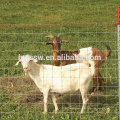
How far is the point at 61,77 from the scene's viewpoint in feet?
A: 21.5

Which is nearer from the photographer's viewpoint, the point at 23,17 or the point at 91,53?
the point at 91,53

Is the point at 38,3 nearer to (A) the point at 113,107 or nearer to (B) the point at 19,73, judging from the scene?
(B) the point at 19,73

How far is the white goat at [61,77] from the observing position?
650cm

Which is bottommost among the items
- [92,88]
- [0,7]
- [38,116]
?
[38,116]

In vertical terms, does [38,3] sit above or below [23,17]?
above

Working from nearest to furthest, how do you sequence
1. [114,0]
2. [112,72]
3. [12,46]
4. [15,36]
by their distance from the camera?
[112,72], [12,46], [15,36], [114,0]

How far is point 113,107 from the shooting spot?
6.75 metres

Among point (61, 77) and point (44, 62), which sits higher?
point (44, 62)

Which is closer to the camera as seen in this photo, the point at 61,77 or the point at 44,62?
the point at 61,77

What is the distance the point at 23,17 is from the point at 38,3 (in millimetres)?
4437

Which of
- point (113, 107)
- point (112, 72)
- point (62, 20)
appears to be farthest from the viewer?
point (62, 20)

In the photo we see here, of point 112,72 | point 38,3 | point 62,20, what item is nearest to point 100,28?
point 62,20

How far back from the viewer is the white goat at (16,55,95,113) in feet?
21.3

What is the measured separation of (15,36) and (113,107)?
7732 millimetres
